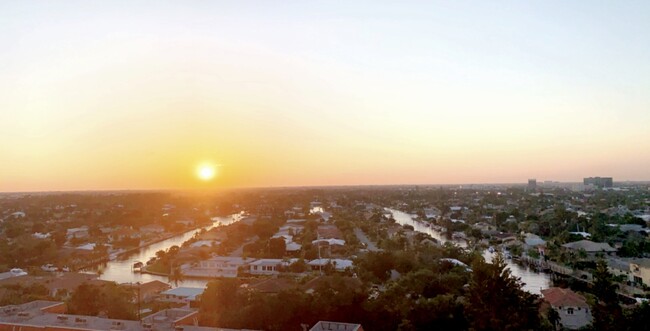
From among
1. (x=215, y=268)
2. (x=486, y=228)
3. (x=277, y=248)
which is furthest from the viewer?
(x=486, y=228)

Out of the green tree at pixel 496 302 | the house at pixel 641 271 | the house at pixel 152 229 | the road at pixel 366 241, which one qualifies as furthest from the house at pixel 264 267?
the house at pixel 152 229

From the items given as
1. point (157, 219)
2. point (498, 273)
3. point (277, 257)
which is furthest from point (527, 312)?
point (157, 219)

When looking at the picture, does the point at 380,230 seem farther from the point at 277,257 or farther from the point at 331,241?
the point at 277,257

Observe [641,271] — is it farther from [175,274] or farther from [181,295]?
[175,274]

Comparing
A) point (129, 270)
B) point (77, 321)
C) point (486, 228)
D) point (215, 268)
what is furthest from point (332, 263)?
point (486, 228)

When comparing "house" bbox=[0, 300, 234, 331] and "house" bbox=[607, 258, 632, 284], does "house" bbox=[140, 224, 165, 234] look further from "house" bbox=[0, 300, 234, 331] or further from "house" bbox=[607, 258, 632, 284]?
"house" bbox=[607, 258, 632, 284]

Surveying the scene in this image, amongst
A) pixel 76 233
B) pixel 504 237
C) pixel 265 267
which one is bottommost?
pixel 504 237

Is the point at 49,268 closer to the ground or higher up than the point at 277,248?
closer to the ground
